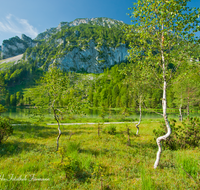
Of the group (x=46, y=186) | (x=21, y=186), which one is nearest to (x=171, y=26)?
(x=46, y=186)

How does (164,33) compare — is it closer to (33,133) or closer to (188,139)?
(188,139)

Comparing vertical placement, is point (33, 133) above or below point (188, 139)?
below

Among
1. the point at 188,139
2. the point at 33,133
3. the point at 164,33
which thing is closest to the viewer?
the point at 164,33

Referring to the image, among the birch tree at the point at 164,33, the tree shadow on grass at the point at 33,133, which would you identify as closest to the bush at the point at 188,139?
the birch tree at the point at 164,33

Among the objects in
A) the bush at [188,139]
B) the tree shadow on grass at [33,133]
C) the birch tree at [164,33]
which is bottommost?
the tree shadow on grass at [33,133]

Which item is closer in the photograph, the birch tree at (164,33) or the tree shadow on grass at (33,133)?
the birch tree at (164,33)

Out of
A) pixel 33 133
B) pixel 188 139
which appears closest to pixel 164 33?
pixel 188 139

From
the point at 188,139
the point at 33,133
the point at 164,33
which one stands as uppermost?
the point at 164,33

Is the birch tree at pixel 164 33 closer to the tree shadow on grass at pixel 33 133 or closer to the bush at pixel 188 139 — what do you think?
the bush at pixel 188 139

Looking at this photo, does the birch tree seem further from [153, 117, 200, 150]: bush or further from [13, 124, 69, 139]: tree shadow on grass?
[13, 124, 69, 139]: tree shadow on grass

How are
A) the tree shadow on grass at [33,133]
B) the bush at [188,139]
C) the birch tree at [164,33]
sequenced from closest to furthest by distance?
the birch tree at [164,33], the bush at [188,139], the tree shadow on grass at [33,133]

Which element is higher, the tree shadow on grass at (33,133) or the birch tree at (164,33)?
the birch tree at (164,33)

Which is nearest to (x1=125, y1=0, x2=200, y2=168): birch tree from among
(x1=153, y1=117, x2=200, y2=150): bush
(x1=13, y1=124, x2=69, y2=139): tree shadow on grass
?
(x1=153, y1=117, x2=200, y2=150): bush

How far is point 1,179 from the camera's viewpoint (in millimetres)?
4633
